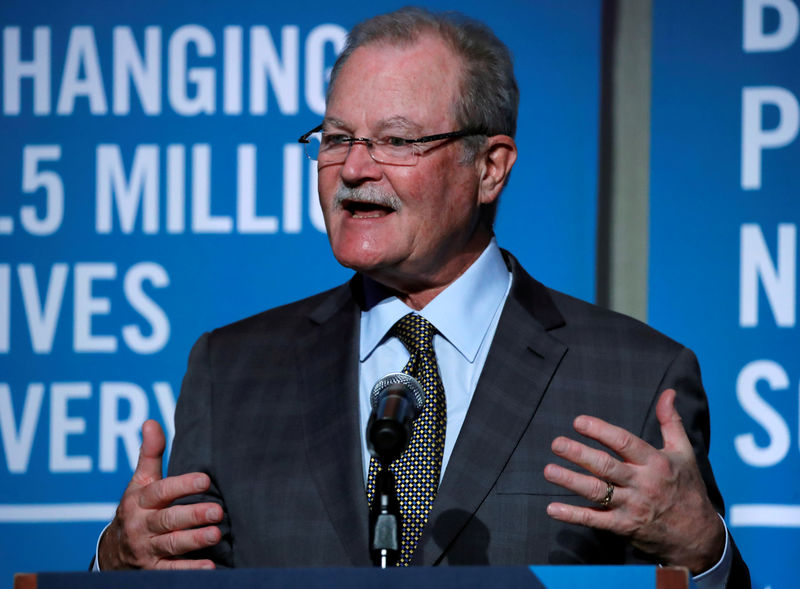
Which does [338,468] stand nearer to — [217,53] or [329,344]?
[329,344]

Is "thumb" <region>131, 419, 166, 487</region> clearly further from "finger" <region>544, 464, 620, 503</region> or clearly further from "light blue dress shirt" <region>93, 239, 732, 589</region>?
"finger" <region>544, 464, 620, 503</region>

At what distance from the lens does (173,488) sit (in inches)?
61.2

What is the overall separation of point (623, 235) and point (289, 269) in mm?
867

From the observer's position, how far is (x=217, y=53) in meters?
2.74

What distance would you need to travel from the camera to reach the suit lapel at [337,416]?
68.0 inches

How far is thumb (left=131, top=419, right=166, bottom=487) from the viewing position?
166 centimetres

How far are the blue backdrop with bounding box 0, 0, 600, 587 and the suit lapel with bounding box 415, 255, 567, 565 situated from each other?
2.39 feet

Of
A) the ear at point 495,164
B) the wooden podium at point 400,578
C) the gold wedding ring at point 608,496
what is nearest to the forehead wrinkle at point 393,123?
the ear at point 495,164

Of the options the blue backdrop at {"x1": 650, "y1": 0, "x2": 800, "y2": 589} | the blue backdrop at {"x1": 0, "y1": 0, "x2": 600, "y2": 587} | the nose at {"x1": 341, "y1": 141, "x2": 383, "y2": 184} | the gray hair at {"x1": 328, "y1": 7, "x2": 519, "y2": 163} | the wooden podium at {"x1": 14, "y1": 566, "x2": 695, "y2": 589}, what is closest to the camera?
the wooden podium at {"x1": 14, "y1": 566, "x2": 695, "y2": 589}

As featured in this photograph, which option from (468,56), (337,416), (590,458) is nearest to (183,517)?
(337,416)

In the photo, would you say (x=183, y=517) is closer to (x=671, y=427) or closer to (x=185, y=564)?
(x=185, y=564)

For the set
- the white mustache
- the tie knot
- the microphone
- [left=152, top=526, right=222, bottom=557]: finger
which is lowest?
[left=152, top=526, right=222, bottom=557]: finger

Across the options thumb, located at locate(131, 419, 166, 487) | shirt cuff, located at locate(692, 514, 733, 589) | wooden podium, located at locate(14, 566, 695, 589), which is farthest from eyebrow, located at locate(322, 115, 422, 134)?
wooden podium, located at locate(14, 566, 695, 589)

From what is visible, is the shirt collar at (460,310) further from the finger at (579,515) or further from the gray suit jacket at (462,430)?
the finger at (579,515)
